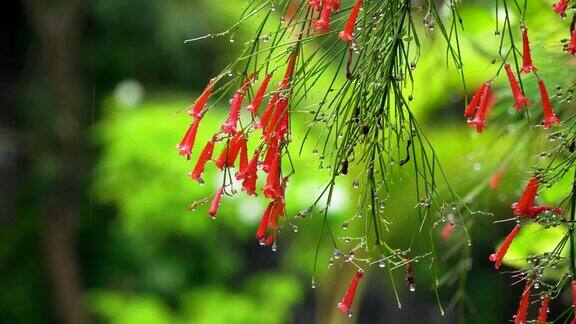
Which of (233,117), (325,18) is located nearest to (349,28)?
(325,18)

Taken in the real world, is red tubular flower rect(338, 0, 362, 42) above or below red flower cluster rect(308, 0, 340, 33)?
below

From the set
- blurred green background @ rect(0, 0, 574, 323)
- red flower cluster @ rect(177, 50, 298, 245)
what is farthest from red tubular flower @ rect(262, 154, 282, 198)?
blurred green background @ rect(0, 0, 574, 323)

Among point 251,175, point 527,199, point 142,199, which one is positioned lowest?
point 527,199

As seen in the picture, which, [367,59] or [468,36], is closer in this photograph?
[367,59]

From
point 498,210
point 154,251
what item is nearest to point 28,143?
point 154,251

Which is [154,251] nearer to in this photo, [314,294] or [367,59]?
[314,294]

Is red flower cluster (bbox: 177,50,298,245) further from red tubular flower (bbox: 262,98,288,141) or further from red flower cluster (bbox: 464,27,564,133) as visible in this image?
red flower cluster (bbox: 464,27,564,133)

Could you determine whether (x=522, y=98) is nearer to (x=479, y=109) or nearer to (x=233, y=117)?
(x=479, y=109)
